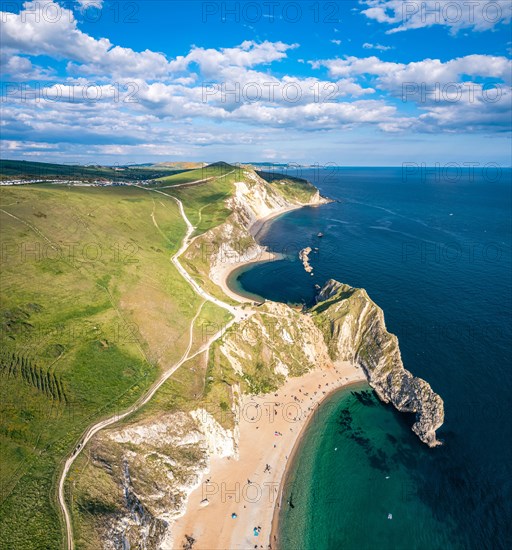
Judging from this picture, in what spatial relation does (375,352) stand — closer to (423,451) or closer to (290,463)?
(423,451)

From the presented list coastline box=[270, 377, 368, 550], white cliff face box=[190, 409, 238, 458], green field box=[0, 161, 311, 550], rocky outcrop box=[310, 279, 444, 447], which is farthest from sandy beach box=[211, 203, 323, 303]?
white cliff face box=[190, 409, 238, 458]

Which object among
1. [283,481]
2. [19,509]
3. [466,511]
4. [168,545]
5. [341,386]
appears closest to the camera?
[19,509]

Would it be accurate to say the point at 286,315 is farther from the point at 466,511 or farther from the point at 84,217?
the point at 84,217

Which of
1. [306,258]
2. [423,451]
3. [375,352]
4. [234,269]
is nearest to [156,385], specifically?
[375,352]

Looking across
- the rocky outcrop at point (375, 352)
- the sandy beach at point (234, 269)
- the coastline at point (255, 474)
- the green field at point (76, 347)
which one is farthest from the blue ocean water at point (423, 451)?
the green field at point (76, 347)

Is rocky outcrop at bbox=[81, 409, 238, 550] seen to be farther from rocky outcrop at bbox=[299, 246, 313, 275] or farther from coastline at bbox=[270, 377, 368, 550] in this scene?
rocky outcrop at bbox=[299, 246, 313, 275]

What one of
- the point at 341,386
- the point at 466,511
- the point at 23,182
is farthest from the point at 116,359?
the point at 23,182

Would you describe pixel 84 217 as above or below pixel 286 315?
above
